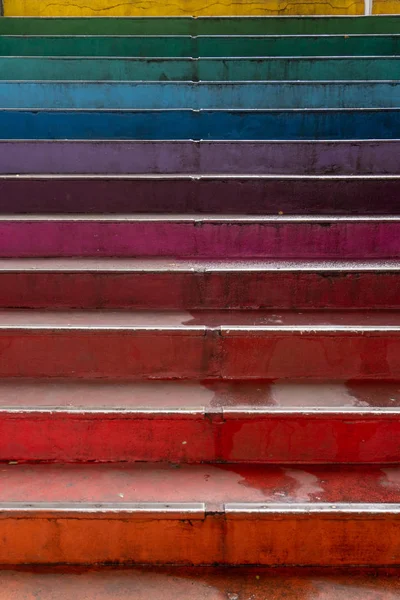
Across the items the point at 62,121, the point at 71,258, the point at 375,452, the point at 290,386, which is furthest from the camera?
the point at 62,121

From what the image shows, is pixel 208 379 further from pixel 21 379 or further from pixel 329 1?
pixel 329 1

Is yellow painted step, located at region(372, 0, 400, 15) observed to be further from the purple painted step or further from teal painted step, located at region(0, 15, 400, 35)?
the purple painted step

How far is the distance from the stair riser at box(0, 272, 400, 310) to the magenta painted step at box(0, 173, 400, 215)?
654mm

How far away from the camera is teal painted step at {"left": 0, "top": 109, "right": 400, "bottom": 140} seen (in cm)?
328

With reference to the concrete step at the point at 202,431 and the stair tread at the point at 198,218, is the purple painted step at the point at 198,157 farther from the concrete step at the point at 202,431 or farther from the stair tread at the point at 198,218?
the concrete step at the point at 202,431

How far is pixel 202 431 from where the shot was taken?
5.96 feet

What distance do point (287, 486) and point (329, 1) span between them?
15.8 feet

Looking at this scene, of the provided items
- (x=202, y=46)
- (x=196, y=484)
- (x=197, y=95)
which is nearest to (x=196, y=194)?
(x=197, y=95)

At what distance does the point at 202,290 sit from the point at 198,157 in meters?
1.12

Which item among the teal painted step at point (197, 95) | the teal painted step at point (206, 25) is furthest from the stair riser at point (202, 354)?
the teal painted step at point (206, 25)

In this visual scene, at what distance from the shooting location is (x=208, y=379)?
2074mm

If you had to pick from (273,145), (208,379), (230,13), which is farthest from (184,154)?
(230,13)

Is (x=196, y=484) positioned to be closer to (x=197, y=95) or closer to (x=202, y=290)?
(x=202, y=290)

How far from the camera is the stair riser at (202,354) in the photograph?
204cm
